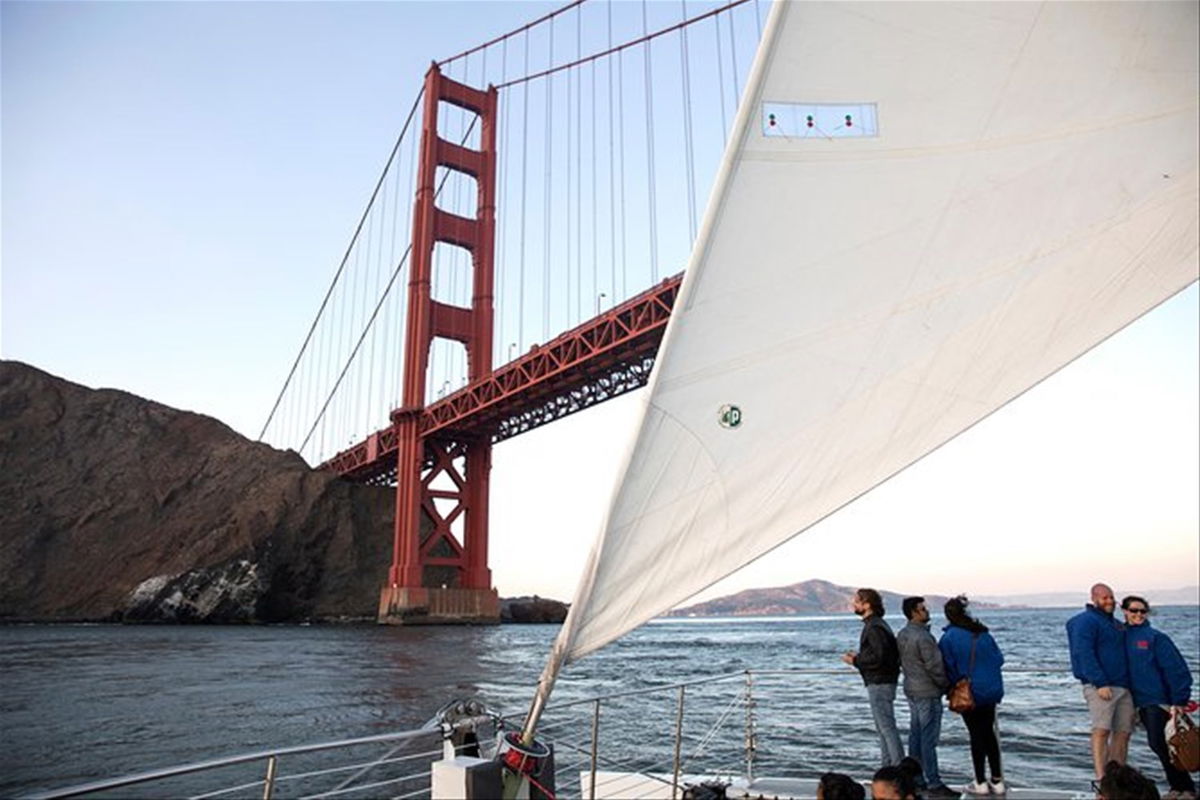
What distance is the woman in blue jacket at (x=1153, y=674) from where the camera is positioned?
12.9ft

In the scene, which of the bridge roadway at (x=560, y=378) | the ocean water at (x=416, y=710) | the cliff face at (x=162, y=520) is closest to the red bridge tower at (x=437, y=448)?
the bridge roadway at (x=560, y=378)

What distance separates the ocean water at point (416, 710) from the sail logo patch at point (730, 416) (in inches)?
75.6

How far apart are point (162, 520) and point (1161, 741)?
58826 mm

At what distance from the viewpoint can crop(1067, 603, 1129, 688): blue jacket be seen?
13.2 feet

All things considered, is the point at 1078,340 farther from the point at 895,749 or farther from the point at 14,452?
the point at 14,452

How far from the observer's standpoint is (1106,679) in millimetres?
4039

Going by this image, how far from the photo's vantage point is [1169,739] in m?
3.82

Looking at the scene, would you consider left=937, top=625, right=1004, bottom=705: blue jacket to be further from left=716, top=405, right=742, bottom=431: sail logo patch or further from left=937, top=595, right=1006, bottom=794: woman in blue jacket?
left=716, top=405, right=742, bottom=431: sail logo patch

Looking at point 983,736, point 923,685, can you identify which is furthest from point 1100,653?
point 923,685

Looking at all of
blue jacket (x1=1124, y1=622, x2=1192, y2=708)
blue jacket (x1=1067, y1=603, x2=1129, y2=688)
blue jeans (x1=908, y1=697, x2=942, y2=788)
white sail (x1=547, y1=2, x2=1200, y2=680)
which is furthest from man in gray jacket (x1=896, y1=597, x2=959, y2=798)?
white sail (x1=547, y1=2, x2=1200, y2=680)

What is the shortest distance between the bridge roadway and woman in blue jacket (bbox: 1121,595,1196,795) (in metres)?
26.9

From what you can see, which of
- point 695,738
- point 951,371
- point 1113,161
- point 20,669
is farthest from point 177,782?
point 20,669

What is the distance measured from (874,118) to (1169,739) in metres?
3.02

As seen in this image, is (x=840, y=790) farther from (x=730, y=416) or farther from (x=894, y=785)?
(x=730, y=416)
